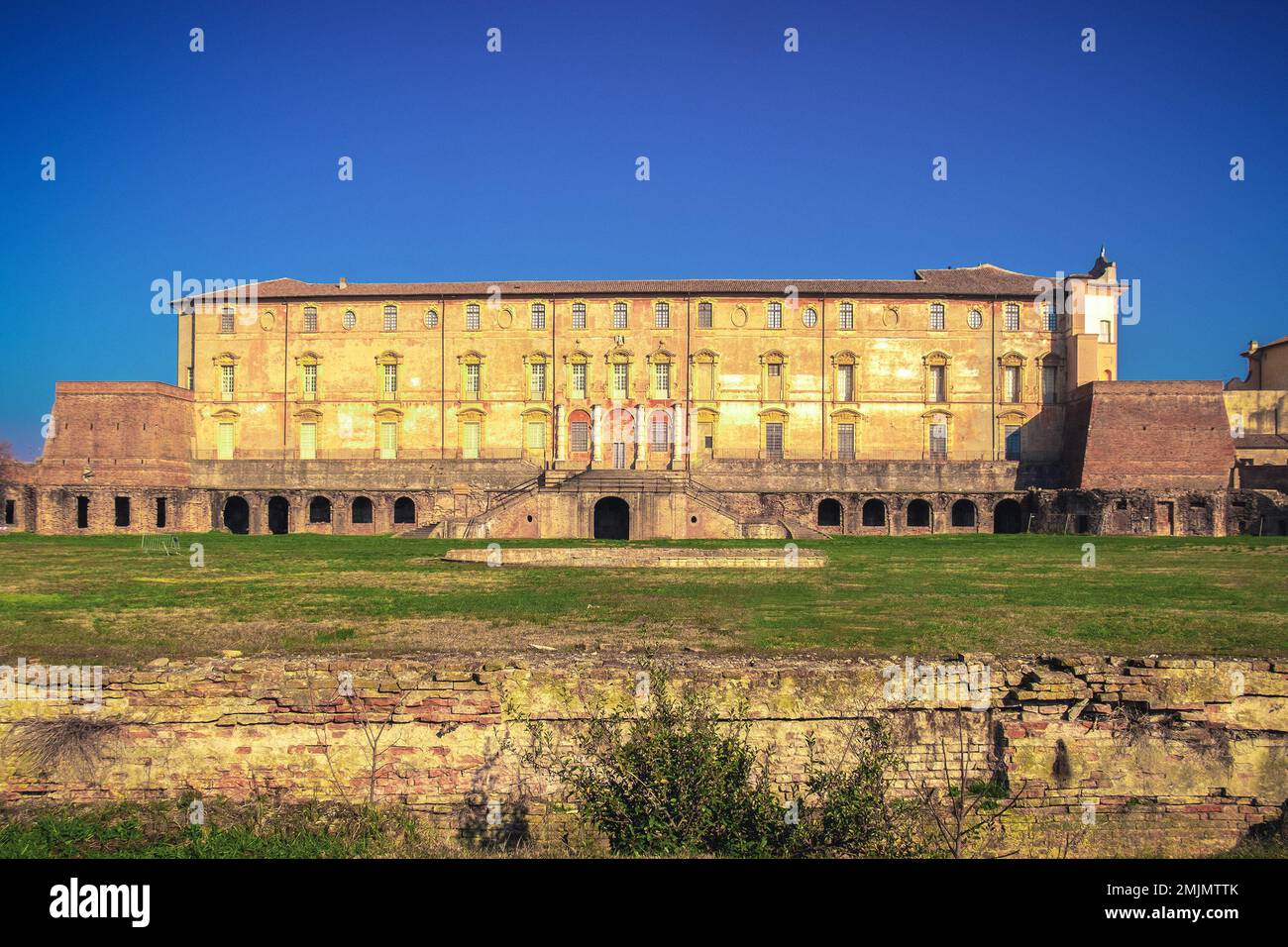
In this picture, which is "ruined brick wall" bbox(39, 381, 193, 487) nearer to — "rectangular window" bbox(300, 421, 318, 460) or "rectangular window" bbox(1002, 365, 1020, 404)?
"rectangular window" bbox(300, 421, 318, 460)

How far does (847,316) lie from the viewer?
166 ft

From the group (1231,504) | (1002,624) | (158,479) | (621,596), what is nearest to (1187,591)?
(1002,624)

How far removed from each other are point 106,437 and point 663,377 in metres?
30.1

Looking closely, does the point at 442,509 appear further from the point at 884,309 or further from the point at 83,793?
the point at 83,793

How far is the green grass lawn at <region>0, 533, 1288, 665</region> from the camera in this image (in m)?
12.7

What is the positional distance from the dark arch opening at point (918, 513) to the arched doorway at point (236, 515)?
1431 inches

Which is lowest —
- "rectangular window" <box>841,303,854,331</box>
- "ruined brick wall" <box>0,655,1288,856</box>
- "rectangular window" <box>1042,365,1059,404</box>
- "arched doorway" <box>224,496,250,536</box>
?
"ruined brick wall" <box>0,655,1288,856</box>

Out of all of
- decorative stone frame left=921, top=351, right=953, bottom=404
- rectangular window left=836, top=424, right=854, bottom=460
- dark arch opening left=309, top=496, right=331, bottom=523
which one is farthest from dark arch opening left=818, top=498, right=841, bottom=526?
dark arch opening left=309, top=496, right=331, bottom=523

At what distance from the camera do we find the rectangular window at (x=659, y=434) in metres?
50.1

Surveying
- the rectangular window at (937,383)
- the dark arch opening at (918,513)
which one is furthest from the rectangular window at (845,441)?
the rectangular window at (937,383)

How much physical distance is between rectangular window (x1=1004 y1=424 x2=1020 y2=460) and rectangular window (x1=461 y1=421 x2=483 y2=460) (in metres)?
30.3

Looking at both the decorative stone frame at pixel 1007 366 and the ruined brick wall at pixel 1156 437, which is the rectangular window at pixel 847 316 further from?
the ruined brick wall at pixel 1156 437

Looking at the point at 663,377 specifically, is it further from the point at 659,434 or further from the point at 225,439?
the point at 225,439
